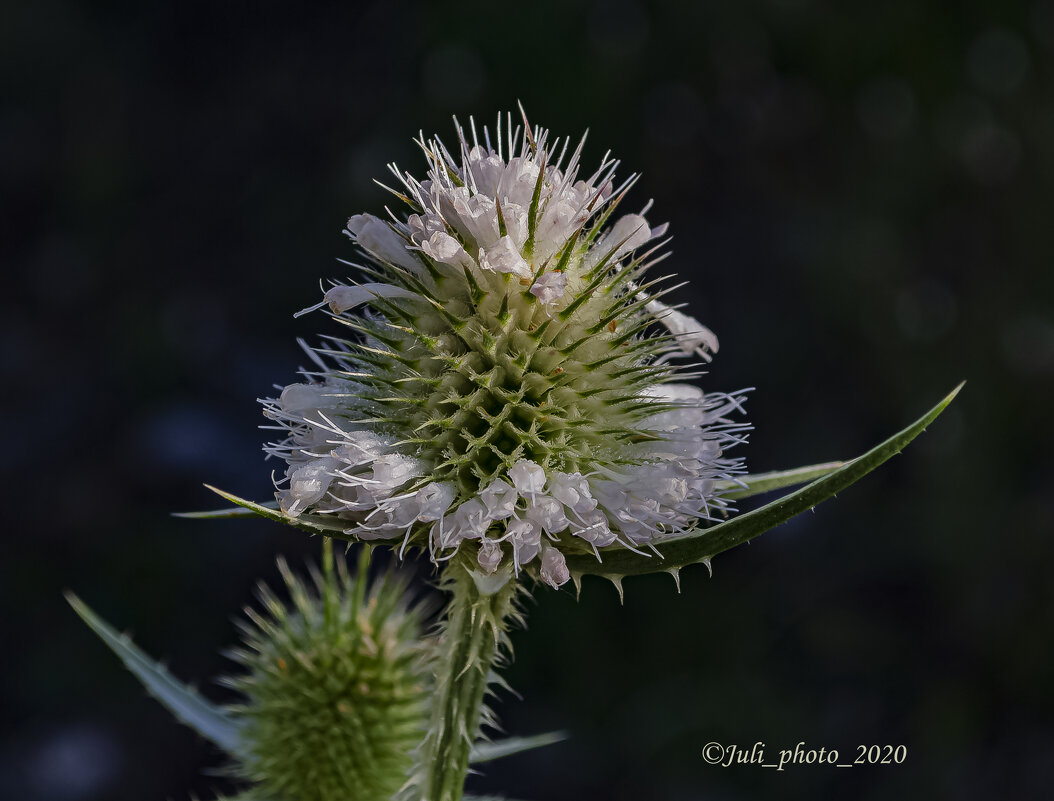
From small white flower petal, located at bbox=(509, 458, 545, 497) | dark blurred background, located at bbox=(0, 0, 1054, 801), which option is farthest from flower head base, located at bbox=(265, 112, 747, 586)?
dark blurred background, located at bbox=(0, 0, 1054, 801)

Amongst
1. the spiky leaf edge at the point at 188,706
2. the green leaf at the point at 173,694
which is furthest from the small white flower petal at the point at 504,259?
the green leaf at the point at 173,694

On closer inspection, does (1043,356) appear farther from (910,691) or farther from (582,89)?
(582,89)

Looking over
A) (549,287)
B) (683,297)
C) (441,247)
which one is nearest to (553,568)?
(549,287)

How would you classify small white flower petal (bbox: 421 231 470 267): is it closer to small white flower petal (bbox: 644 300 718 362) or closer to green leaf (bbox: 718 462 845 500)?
small white flower petal (bbox: 644 300 718 362)

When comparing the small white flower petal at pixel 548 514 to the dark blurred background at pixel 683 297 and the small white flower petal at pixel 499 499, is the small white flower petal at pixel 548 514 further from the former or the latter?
the dark blurred background at pixel 683 297

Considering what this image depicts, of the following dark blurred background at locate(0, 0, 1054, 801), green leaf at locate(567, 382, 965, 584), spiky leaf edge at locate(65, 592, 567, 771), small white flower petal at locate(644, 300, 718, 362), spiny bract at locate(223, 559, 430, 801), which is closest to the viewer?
green leaf at locate(567, 382, 965, 584)

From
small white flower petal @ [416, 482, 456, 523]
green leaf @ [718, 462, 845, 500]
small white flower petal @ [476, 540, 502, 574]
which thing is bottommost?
small white flower petal @ [476, 540, 502, 574]

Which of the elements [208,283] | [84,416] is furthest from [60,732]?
[208,283]
